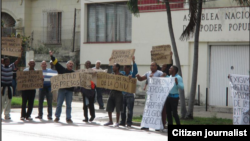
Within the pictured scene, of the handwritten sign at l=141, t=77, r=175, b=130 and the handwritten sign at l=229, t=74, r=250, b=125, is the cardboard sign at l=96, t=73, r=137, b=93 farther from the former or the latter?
the handwritten sign at l=229, t=74, r=250, b=125

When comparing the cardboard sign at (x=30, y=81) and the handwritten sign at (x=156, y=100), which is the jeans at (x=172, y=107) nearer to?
the handwritten sign at (x=156, y=100)

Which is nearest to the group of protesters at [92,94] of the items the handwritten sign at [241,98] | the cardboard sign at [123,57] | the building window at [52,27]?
the cardboard sign at [123,57]

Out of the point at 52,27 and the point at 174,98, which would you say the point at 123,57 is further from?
the point at 52,27

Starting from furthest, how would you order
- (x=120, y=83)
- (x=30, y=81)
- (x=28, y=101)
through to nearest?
(x=28, y=101)
(x=30, y=81)
(x=120, y=83)

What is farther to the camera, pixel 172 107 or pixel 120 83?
pixel 120 83

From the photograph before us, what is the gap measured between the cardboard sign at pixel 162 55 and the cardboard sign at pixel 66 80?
249cm

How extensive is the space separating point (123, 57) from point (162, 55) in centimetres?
120

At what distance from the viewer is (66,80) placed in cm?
1413

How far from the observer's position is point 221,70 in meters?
20.2

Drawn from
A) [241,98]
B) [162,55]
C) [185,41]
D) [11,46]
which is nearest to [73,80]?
[11,46]

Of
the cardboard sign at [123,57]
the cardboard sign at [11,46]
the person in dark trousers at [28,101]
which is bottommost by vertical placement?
the person in dark trousers at [28,101]

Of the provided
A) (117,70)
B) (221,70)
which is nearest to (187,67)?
(221,70)

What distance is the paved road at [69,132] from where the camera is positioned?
35.0ft

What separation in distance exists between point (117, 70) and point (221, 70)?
7.77 metres
